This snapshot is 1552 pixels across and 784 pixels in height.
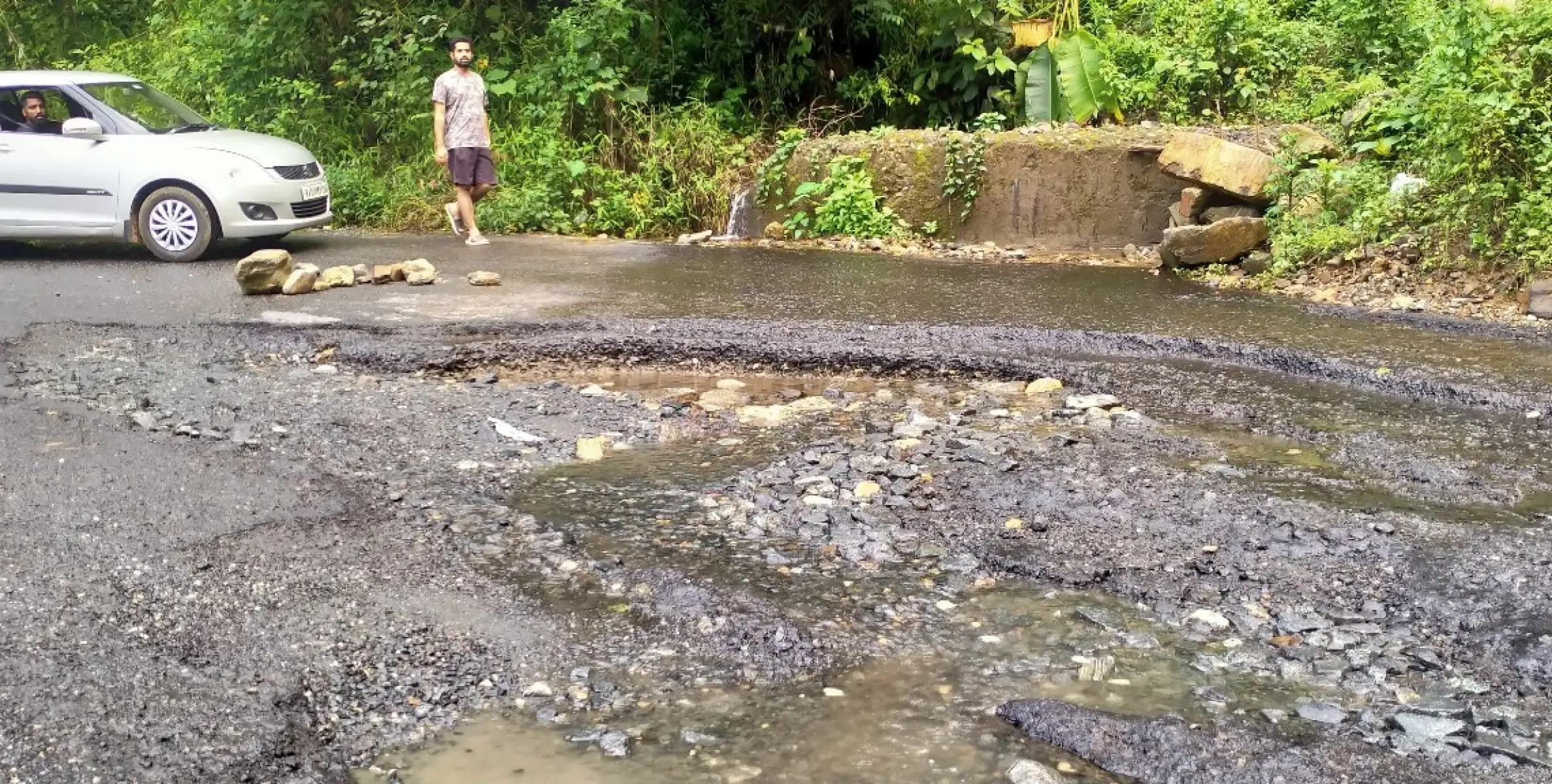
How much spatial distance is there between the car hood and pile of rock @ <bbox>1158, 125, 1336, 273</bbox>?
7097 mm

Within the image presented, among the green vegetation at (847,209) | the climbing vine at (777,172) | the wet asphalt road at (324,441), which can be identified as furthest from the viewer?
the climbing vine at (777,172)

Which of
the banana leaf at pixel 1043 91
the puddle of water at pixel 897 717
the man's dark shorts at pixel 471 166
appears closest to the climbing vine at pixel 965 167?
the banana leaf at pixel 1043 91

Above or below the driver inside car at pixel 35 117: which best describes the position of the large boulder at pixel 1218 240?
below

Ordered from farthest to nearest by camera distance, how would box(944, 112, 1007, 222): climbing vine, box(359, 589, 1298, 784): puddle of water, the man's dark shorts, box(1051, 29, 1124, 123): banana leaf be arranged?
box(1051, 29, 1124, 123): banana leaf, box(944, 112, 1007, 222): climbing vine, the man's dark shorts, box(359, 589, 1298, 784): puddle of water

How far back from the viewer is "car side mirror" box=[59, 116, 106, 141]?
960cm

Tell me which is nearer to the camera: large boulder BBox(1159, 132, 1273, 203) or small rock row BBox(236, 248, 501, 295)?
small rock row BBox(236, 248, 501, 295)

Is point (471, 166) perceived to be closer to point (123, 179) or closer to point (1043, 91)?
point (123, 179)

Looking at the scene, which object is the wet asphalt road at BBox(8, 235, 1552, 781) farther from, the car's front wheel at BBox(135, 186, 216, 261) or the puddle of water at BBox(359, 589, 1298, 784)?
the car's front wheel at BBox(135, 186, 216, 261)

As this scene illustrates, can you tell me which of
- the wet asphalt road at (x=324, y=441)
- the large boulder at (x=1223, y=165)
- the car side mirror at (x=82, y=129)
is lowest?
the wet asphalt road at (x=324, y=441)

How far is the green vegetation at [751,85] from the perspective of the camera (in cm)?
998

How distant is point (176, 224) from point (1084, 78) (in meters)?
8.00

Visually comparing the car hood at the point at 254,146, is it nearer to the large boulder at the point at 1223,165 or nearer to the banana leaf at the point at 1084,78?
the banana leaf at the point at 1084,78

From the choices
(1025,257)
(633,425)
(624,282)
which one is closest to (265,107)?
(624,282)

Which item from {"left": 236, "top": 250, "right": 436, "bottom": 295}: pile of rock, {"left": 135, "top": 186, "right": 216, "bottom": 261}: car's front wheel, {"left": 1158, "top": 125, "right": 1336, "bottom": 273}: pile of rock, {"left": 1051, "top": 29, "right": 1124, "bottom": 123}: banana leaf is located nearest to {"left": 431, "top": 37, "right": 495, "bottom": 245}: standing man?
{"left": 135, "top": 186, "right": 216, "bottom": 261}: car's front wheel
